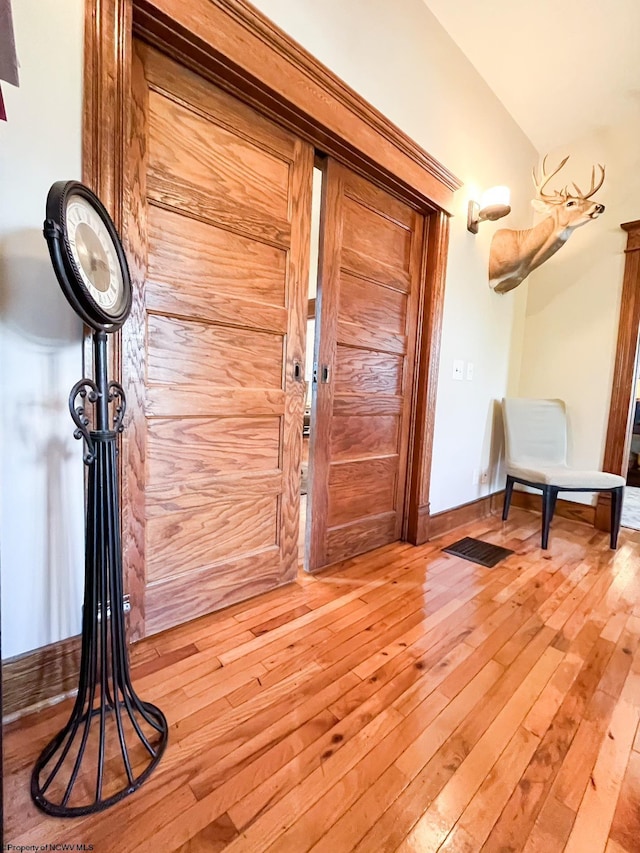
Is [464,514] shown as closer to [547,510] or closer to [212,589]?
[547,510]

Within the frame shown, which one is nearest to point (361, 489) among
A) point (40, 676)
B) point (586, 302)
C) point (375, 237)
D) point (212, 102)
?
point (375, 237)

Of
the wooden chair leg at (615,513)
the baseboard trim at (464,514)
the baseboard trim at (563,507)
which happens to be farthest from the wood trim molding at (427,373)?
the baseboard trim at (563,507)

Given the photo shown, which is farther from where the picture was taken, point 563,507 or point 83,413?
point 563,507

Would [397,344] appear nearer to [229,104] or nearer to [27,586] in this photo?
[229,104]

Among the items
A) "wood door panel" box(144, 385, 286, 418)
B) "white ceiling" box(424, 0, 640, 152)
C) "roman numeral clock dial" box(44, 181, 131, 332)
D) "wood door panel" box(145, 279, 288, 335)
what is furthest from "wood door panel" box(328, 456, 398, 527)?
"white ceiling" box(424, 0, 640, 152)

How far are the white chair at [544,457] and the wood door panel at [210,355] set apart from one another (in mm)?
1878

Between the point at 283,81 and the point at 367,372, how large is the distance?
124 centimetres

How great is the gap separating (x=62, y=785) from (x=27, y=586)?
1.55 ft

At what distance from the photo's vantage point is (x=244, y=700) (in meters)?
1.13

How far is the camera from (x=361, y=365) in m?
2.01

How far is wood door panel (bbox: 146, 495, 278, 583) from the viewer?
1364 mm

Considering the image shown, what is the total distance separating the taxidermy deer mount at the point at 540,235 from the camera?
222 centimetres

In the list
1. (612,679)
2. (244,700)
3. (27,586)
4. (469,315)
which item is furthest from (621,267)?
(27,586)

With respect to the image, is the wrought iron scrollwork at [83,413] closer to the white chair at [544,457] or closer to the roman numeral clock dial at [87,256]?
the roman numeral clock dial at [87,256]
